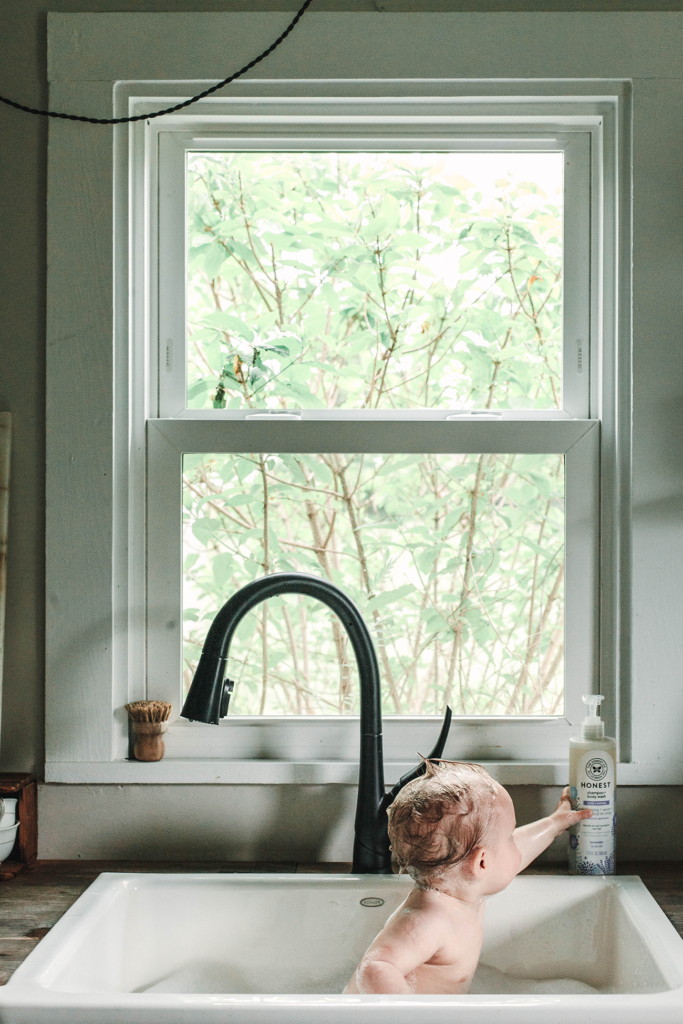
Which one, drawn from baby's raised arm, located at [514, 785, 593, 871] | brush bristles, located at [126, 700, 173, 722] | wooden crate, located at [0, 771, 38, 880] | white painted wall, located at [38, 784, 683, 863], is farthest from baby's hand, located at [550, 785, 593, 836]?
wooden crate, located at [0, 771, 38, 880]

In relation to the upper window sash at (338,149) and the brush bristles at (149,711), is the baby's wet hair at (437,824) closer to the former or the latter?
the brush bristles at (149,711)

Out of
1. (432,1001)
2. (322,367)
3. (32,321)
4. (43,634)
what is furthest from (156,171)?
(432,1001)

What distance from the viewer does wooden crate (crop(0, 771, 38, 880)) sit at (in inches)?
51.7

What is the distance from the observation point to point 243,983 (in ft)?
3.85

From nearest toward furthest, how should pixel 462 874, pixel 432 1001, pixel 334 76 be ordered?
pixel 432 1001
pixel 462 874
pixel 334 76

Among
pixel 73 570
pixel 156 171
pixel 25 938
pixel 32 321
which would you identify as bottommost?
pixel 25 938

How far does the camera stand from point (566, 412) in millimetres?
1463

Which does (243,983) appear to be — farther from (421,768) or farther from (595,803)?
(595,803)

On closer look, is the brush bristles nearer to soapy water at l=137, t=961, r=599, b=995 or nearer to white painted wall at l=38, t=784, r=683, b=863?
white painted wall at l=38, t=784, r=683, b=863

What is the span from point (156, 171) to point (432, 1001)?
1370 mm

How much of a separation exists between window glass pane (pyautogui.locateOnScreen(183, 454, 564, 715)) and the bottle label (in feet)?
0.65

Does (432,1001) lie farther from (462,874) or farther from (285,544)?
(285,544)

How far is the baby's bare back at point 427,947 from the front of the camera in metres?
0.99

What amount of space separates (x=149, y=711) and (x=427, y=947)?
60 cm
